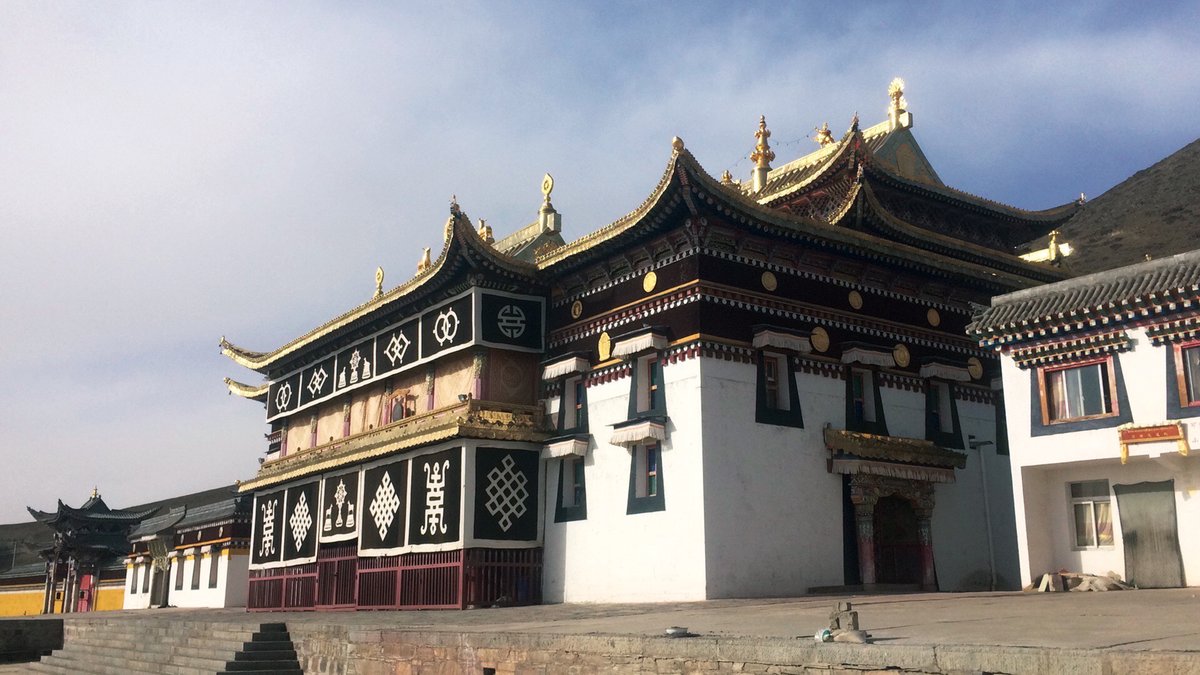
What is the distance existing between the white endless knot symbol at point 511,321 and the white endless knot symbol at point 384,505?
519 cm

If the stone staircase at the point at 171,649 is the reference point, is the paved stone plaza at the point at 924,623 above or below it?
above

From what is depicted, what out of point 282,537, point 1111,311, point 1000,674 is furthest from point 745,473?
point 282,537

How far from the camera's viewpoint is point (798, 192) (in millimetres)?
27203

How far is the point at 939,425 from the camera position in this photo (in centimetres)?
2747

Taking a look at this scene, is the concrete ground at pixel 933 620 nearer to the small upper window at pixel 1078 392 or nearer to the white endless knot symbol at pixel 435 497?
the small upper window at pixel 1078 392

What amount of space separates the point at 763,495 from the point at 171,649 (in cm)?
1338

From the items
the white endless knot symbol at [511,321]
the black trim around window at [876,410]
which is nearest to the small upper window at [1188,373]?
the black trim around window at [876,410]

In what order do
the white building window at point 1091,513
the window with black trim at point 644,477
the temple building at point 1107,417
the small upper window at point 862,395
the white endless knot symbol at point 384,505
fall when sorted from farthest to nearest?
1. the white endless knot symbol at point 384,505
2. the small upper window at point 862,395
3. the window with black trim at point 644,477
4. the white building window at point 1091,513
5. the temple building at point 1107,417

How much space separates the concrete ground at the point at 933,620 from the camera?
10266 mm

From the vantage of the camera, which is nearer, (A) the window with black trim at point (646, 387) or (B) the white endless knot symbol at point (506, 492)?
(A) the window with black trim at point (646, 387)

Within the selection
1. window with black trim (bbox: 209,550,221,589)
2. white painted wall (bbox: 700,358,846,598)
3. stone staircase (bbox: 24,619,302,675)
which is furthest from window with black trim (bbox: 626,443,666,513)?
window with black trim (bbox: 209,550,221,589)

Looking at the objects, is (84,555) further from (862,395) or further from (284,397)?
(862,395)

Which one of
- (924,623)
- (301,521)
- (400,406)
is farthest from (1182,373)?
(301,521)

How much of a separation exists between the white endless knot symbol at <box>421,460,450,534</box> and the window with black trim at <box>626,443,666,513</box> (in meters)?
4.80
